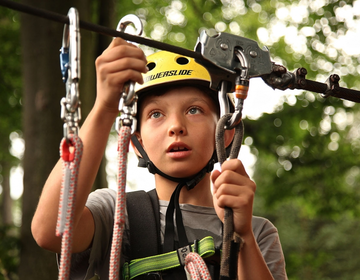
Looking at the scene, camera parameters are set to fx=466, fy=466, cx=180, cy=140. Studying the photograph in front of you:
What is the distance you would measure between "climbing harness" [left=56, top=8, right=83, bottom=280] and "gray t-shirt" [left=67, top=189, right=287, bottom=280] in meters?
0.79

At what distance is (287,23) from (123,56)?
23.2ft

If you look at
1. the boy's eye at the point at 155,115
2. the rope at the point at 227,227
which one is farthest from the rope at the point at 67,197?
the boy's eye at the point at 155,115

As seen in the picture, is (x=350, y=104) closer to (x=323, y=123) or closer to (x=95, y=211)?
(x=323, y=123)

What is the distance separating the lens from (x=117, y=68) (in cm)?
175

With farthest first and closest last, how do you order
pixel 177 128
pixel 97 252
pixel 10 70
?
pixel 10 70
pixel 177 128
pixel 97 252

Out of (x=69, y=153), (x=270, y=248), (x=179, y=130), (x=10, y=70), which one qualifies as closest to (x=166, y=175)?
(x=179, y=130)

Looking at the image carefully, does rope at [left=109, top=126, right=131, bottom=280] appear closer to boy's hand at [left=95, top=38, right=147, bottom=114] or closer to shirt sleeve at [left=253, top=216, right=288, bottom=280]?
boy's hand at [left=95, top=38, right=147, bottom=114]

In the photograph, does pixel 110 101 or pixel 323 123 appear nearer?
pixel 110 101

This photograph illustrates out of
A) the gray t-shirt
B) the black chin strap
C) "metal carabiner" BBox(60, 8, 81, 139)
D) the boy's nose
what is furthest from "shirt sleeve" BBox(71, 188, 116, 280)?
"metal carabiner" BBox(60, 8, 81, 139)

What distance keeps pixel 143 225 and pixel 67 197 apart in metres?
0.96

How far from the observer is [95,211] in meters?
2.38

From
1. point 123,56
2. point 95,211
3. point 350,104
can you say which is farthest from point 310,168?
point 123,56

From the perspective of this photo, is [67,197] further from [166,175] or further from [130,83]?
[166,175]

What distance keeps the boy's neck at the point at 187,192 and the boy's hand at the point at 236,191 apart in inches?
28.9
